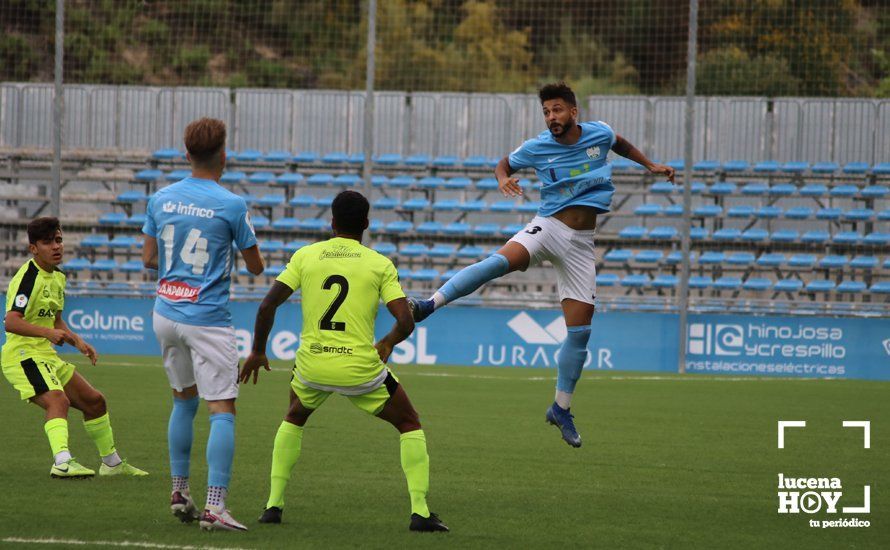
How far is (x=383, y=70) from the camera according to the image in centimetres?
2900

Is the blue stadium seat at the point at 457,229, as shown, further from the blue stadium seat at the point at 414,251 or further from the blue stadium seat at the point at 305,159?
the blue stadium seat at the point at 305,159

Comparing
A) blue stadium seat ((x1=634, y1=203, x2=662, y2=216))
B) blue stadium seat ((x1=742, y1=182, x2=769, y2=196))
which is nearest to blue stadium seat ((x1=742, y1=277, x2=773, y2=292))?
blue stadium seat ((x1=742, y1=182, x2=769, y2=196))

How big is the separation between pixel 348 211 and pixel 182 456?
5.17ft

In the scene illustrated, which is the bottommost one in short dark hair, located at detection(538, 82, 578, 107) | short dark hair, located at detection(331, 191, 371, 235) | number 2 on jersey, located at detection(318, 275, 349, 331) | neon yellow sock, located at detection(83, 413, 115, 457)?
neon yellow sock, located at detection(83, 413, 115, 457)

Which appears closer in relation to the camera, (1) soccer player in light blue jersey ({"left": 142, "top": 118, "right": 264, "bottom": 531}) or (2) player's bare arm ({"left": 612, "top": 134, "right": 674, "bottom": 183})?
(1) soccer player in light blue jersey ({"left": 142, "top": 118, "right": 264, "bottom": 531})

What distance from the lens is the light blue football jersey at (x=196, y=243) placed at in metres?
6.21

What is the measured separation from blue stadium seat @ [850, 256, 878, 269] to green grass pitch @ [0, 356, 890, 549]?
7.24 meters

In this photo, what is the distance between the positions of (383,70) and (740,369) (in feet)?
44.8

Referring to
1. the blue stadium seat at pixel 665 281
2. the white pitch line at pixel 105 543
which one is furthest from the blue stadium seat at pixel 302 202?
the white pitch line at pixel 105 543

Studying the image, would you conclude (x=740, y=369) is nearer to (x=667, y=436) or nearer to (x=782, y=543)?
(x=667, y=436)

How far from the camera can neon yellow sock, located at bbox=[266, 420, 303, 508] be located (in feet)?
21.2

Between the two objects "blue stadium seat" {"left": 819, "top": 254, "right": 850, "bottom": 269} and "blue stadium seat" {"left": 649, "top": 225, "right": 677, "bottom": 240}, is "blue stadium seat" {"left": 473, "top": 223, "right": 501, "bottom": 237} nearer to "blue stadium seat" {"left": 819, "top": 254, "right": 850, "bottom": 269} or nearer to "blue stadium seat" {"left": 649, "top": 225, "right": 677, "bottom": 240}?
"blue stadium seat" {"left": 649, "top": 225, "right": 677, "bottom": 240}

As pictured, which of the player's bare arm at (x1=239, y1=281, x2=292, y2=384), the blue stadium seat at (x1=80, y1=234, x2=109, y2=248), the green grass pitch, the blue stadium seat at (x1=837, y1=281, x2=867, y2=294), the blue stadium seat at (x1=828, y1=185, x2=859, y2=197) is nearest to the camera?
the player's bare arm at (x1=239, y1=281, x2=292, y2=384)

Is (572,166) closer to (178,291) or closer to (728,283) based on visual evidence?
(178,291)
